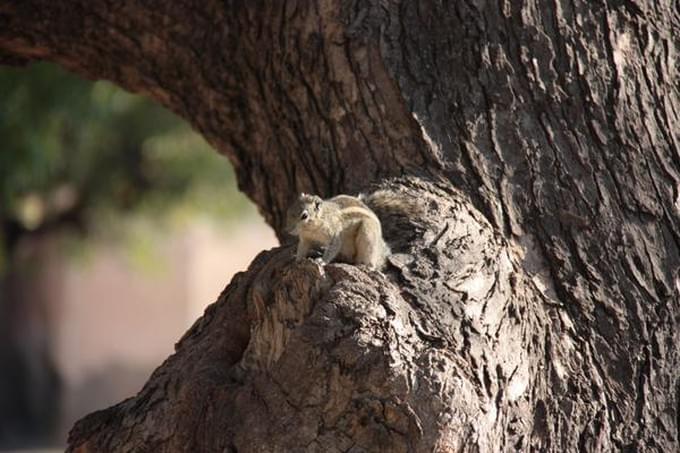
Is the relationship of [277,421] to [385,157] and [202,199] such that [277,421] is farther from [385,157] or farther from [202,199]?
[202,199]

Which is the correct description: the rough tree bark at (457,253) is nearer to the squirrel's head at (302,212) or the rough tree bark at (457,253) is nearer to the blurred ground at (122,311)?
the squirrel's head at (302,212)

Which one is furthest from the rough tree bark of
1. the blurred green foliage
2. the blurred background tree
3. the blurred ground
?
the blurred ground

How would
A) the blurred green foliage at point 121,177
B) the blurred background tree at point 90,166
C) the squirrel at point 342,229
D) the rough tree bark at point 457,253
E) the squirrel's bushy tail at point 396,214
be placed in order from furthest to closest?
the blurred green foliage at point 121,177, the blurred background tree at point 90,166, the squirrel's bushy tail at point 396,214, the squirrel at point 342,229, the rough tree bark at point 457,253

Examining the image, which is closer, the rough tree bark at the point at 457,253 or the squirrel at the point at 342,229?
the rough tree bark at the point at 457,253

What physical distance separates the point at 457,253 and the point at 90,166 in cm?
1061

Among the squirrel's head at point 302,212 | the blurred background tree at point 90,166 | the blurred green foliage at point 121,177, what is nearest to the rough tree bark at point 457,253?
the squirrel's head at point 302,212

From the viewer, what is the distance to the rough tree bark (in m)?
3.81

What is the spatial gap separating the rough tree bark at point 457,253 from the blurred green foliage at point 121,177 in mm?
7378

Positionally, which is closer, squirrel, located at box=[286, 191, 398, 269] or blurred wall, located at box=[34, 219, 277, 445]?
squirrel, located at box=[286, 191, 398, 269]

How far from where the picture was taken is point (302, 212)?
4.43m

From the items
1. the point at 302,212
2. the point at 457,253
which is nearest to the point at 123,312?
the point at 302,212

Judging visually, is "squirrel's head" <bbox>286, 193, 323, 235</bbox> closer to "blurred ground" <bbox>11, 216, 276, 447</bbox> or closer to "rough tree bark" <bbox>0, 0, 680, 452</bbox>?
"rough tree bark" <bbox>0, 0, 680, 452</bbox>

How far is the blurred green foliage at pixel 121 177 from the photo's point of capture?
13242 millimetres

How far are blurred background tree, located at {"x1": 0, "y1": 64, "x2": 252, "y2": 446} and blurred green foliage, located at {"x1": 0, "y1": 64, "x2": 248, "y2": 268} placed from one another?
0.01 meters
